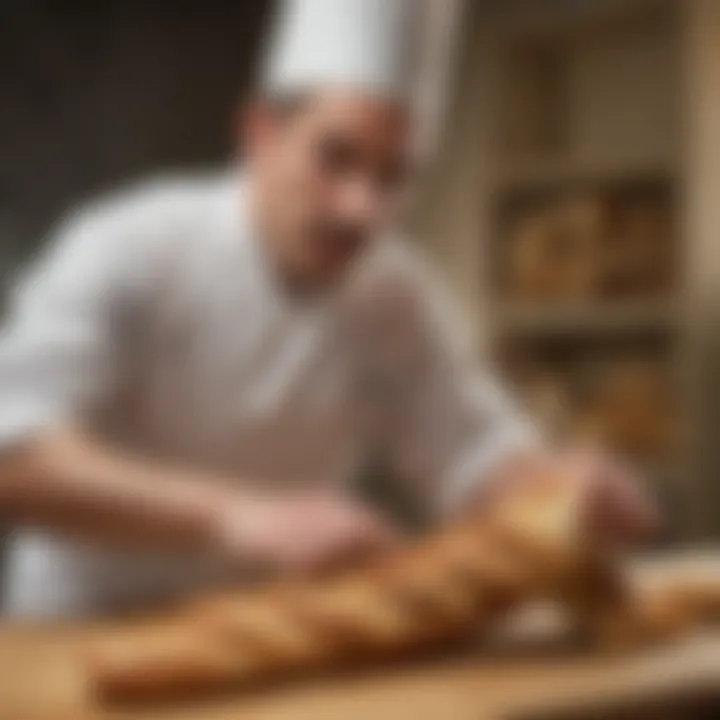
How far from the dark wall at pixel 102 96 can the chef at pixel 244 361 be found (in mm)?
16

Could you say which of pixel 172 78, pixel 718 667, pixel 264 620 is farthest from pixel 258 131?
pixel 718 667

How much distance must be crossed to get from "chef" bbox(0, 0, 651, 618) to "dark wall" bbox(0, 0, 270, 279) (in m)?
0.02

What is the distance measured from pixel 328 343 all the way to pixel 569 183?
25 cm

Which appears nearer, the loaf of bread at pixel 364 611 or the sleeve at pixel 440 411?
the loaf of bread at pixel 364 611

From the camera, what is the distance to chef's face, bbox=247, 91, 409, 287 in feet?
2.65

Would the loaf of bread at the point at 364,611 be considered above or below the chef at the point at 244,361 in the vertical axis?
below

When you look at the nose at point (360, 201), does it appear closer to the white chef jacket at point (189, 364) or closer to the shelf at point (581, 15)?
the white chef jacket at point (189, 364)

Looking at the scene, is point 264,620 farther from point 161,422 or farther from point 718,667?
point 718,667

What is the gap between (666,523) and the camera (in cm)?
92

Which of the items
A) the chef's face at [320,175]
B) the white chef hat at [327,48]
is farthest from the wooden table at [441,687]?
the white chef hat at [327,48]

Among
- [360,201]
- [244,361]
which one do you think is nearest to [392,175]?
[360,201]

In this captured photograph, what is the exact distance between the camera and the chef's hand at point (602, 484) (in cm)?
86

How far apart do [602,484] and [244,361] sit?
245 mm

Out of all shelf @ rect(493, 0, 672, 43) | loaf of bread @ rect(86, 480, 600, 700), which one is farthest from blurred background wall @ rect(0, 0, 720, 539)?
loaf of bread @ rect(86, 480, 600, 700)
